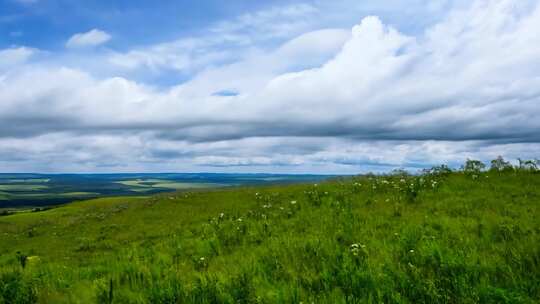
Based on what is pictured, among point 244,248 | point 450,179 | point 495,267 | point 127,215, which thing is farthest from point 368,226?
point 127,215

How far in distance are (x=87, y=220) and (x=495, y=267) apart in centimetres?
3167

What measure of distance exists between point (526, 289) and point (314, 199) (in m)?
13.0

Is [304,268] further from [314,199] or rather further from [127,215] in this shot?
[127,215]

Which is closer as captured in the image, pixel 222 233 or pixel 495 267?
pixel 495 267

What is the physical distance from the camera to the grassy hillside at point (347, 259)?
7.02 m

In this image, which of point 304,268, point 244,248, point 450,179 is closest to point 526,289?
point 304,268

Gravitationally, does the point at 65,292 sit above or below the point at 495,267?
below

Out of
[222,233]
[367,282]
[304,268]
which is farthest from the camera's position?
[222,233]

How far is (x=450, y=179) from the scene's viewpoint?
20000 millimetres

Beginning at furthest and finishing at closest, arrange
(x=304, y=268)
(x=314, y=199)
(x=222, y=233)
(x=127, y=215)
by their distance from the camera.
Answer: (x=127, y=215) < (x=314, y=199) < (x=222, y=233) < (x=304, y=268)

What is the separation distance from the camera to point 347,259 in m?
8.55

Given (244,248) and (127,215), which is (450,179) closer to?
(244,248)

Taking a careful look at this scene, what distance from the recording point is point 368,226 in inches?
479

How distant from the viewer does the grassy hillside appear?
702cm
